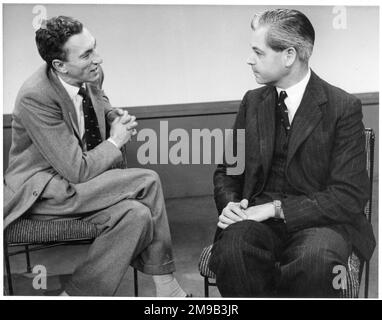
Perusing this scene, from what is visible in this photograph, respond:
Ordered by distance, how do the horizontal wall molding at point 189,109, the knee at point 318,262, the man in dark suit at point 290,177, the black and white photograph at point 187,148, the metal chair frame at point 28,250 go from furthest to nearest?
the horizontal wall molding at point 189,109 < the metal chair frame at point 28,250 < the black and white photograph at point 187,148 < the man in dark suit at point 290,177 < the knee at point 318,262

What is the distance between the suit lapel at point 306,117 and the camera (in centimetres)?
297

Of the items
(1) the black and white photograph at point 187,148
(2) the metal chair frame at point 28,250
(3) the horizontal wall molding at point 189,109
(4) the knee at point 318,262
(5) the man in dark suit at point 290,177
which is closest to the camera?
(4) the knee at point 318,262

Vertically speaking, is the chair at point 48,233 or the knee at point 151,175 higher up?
the knee at point 151,175

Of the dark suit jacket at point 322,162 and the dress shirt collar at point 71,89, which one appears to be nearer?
the dark suit jacket at point 322,162

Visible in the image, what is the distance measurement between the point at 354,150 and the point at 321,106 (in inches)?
11.0

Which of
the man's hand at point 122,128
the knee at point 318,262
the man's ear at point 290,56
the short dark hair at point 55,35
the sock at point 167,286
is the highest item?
the short dark hair at point 55,35

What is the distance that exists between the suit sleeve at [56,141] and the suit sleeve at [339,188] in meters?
1.06

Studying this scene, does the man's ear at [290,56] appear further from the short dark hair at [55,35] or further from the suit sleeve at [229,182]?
the short dark hair at [55,35]

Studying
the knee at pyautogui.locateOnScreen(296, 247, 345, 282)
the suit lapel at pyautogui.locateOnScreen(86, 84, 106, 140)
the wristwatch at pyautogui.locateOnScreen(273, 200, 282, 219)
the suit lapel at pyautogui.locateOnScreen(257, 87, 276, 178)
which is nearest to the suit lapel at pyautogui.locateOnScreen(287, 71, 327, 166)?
the suit lapel at pyautogui.locateOnScreen(257, 87, 276, 178)

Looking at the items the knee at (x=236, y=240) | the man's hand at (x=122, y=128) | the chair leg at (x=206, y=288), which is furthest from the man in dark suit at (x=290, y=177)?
the man's hand at (x=122, y=128)

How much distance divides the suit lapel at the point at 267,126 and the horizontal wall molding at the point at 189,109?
195 millimetres

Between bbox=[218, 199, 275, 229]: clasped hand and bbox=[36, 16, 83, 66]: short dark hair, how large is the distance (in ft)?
3.86
